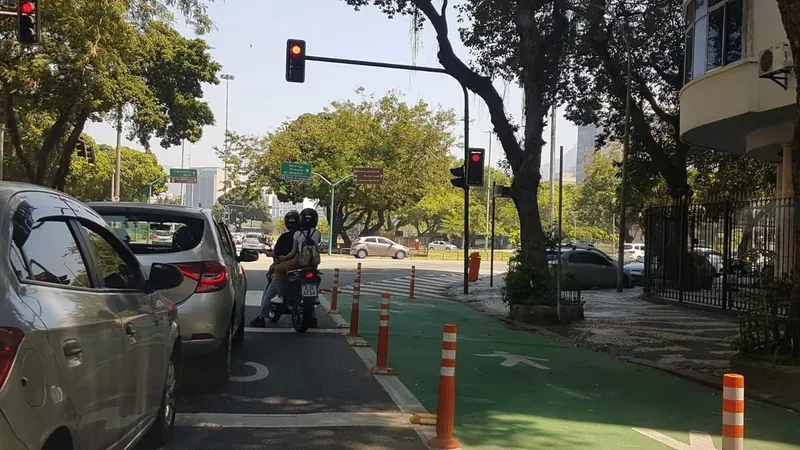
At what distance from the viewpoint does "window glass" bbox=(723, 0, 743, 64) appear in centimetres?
1372

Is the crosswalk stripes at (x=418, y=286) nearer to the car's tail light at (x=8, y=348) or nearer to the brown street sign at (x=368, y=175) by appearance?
the car's tail light at (x=8, y=348)

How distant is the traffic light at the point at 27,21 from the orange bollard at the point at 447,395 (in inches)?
373

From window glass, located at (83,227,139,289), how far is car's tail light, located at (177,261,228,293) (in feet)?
6.97

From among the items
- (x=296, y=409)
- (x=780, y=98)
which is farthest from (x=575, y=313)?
(x=296, y=409)

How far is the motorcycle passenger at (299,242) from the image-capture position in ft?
35.6

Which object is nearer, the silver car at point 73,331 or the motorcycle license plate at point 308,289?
the silver car at point 73,331

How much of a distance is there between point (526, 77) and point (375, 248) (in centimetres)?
3322

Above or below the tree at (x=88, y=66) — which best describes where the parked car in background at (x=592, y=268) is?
below

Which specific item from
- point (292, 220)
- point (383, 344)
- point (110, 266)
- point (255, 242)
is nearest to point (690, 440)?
point (383, 344)

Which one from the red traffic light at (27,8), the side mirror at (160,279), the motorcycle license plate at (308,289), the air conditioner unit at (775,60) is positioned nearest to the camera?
the side mirror at (160,279)

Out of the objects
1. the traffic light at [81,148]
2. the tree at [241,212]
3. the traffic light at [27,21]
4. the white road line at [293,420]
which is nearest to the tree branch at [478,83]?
the traffic light at [27,21]

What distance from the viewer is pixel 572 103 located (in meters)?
22.9

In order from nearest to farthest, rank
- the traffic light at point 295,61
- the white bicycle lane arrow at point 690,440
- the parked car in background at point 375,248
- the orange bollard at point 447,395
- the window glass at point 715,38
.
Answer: the orange bollard at point 447,395 → the white bicycle lane arrow at point 690,440 → the window glass at point 715,38 → the traffic light at point 295,61 → the parked car in background at point 375,248

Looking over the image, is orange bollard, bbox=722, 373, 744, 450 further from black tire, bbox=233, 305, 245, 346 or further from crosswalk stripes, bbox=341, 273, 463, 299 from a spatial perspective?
crosswalk stripes, bbox=341, 273, 463, 299
